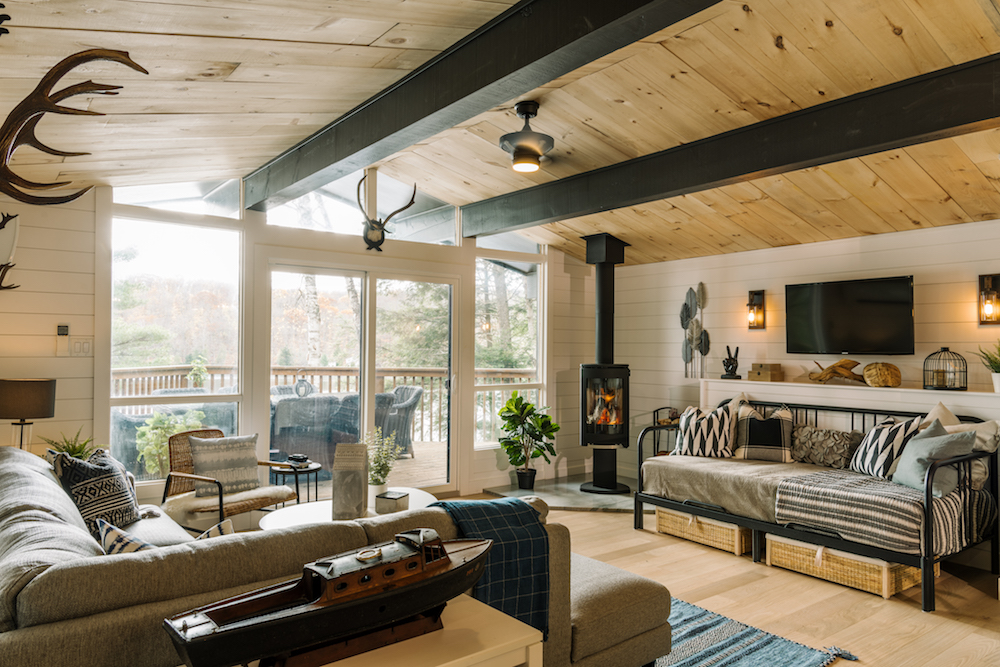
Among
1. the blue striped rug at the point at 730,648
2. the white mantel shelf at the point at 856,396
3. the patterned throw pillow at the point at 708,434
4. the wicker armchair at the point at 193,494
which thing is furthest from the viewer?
the patterned throw pillow at the point at 708,434

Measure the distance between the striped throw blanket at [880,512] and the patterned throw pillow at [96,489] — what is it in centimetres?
368

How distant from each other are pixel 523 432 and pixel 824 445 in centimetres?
252

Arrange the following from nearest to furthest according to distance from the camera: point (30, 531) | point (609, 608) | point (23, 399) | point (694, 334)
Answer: point (30, 531), point (609, 608), point (23, 399), point (694, 334)

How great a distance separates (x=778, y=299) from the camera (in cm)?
534

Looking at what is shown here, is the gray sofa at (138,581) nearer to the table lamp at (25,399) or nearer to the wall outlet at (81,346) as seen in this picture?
the table lamp at (25,399)

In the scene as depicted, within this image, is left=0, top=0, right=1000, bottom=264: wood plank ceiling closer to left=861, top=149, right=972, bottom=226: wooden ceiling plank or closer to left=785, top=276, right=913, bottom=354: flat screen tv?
left=861, top=149, right=972, bottom=226: wooden ceiling plank

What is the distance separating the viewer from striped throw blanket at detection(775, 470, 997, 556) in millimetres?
3461

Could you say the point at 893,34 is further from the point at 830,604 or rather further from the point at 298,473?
the point at 298,473

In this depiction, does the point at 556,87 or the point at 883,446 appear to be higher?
the point at 556,87

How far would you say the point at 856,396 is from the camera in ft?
15.2

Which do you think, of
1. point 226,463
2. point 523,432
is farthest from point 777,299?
point 226,463

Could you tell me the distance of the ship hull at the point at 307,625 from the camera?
1171mm

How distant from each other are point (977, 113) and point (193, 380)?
4.85m

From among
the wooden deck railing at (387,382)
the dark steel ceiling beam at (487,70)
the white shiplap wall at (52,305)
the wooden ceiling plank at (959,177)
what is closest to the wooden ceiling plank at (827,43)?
the wooden ceiling plank at (959,177)
